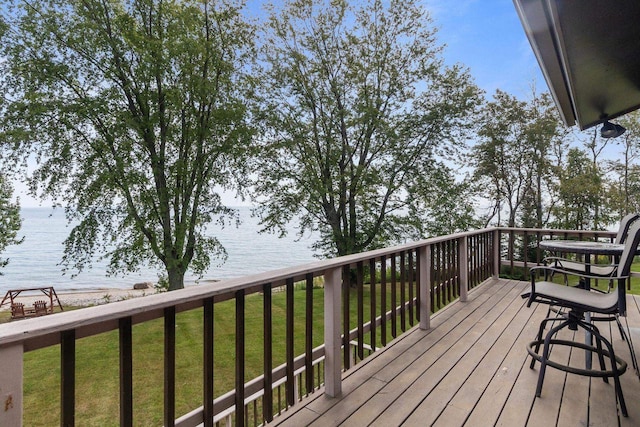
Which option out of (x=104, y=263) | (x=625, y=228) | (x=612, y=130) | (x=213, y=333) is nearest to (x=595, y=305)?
(x=213, y=333)

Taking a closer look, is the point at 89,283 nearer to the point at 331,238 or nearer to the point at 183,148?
the point at 183,148

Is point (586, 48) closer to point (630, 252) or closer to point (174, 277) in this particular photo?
point (630, 252)

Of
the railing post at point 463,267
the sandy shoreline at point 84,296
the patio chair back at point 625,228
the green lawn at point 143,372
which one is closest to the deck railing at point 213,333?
the railing post at point 463,267

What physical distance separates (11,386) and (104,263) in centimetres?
1831

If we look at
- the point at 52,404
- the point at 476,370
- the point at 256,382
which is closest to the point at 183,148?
the point at 52,404

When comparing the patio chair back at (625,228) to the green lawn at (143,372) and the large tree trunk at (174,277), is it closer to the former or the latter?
the green lawn at (143,372)

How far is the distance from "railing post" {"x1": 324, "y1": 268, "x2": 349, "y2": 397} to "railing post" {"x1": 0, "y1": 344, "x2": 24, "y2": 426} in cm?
150

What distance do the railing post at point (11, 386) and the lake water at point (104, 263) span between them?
10.8 m

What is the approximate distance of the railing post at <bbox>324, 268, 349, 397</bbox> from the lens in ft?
7.10

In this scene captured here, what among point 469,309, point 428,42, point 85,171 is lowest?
point 469,309

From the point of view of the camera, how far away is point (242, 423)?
1701mm

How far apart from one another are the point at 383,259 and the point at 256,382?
4.34 ft

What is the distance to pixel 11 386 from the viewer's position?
939mm

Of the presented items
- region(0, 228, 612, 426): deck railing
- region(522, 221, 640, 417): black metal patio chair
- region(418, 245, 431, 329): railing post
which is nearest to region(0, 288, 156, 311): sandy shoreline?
region(418, 245, 431, 329): railing post
